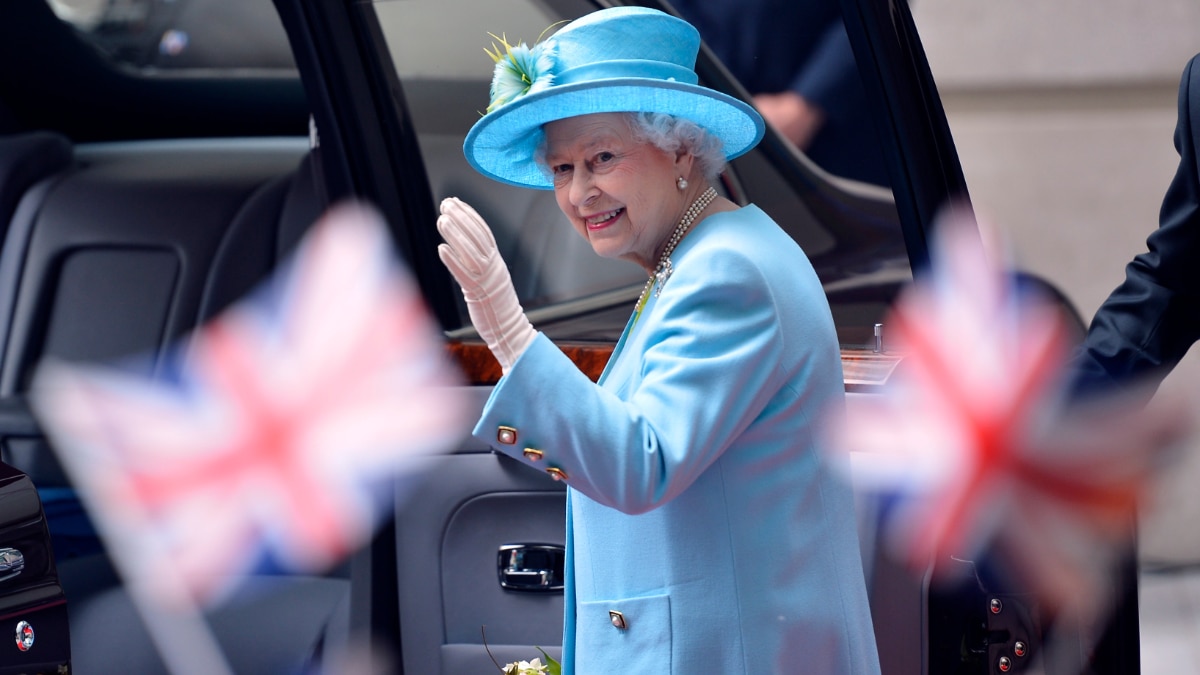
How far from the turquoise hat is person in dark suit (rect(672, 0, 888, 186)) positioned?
369 millimetres

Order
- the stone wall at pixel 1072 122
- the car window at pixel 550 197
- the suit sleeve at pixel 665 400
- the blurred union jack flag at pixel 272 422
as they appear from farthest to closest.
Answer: the stone wall at pixel 1072 122
the blurred union jack flag at pixel 272 422
the car window at pixel 550 197
the suit sleeve at pixel 665 400

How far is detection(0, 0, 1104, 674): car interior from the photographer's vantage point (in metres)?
2.16

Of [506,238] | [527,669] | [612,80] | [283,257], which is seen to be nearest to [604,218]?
[612,80]

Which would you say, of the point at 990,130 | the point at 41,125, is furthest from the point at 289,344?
the point at 990,130

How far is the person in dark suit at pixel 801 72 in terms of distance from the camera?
1.88 m

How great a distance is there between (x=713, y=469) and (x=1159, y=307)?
32.0 inches

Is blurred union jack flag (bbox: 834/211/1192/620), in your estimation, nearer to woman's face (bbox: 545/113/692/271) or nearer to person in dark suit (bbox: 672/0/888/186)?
person in dark suit (bbox: 672/0/888/186)

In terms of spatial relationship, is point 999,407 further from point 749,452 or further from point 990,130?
point 990,130

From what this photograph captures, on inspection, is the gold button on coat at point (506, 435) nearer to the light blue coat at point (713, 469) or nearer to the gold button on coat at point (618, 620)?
the light blue coat at point (713, 469)

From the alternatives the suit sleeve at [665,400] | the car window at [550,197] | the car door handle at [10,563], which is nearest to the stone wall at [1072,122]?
the car window at [550,197]

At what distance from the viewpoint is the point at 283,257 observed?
301cm

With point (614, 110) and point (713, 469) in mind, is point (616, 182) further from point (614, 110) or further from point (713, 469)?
point (713, 469)

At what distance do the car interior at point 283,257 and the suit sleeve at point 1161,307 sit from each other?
0.31 meters

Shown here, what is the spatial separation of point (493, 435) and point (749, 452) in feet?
0.90
